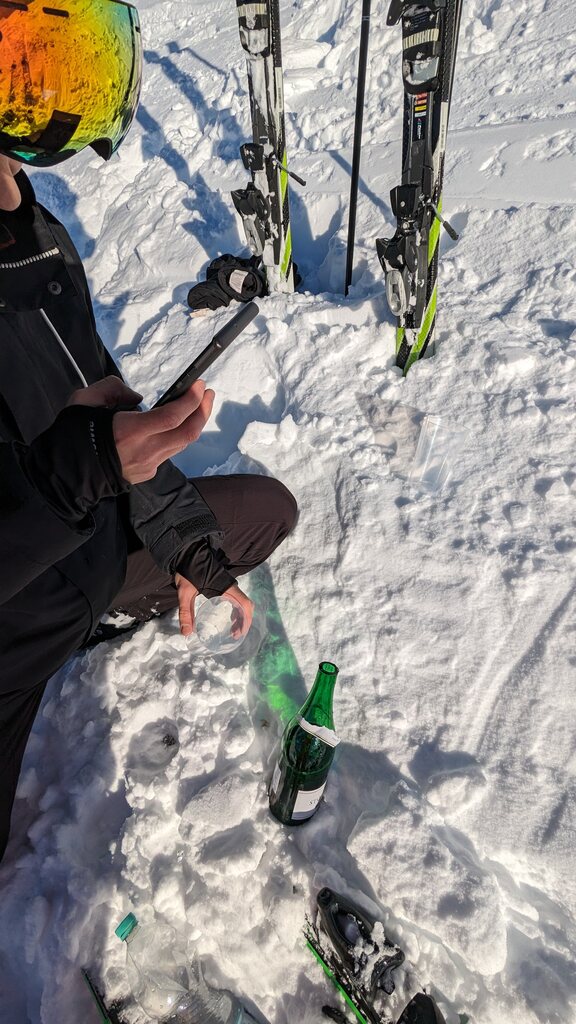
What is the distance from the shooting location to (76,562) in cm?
142

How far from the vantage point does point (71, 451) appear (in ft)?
3.17

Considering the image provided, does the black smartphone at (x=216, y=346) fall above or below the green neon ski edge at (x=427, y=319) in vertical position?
above

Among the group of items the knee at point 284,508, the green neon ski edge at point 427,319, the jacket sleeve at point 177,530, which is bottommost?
the knee at point 284,508

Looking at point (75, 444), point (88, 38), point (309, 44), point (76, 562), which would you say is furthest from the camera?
point (309, 44)

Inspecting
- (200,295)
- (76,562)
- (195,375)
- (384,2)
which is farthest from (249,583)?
(384,2)

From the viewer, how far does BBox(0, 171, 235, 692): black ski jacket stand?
97 centimetres

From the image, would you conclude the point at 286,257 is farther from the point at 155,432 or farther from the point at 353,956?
the point at 353,956

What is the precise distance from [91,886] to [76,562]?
0.84 m

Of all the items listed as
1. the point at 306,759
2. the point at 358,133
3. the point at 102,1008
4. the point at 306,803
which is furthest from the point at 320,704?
the point at 358,133

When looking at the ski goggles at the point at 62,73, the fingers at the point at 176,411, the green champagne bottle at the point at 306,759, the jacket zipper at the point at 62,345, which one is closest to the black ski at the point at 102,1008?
the green champagne bottle at the point at 306,759

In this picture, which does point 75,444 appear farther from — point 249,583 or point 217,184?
point 217,184

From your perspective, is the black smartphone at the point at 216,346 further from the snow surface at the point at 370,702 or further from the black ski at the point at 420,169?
the black ski at the point at 420,169

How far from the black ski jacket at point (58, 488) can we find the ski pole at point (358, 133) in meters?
2.36

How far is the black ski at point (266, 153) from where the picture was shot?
308 cm
